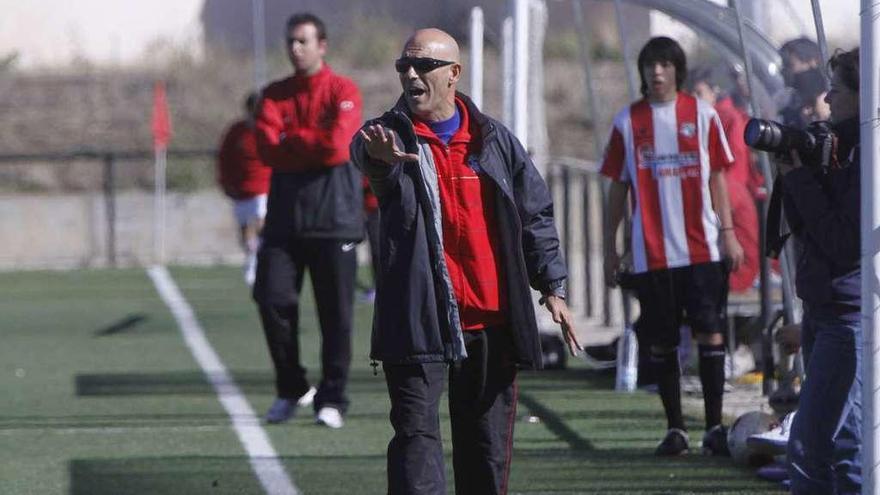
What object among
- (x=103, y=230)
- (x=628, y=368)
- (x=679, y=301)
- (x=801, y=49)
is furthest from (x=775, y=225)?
(x=103, y=230)

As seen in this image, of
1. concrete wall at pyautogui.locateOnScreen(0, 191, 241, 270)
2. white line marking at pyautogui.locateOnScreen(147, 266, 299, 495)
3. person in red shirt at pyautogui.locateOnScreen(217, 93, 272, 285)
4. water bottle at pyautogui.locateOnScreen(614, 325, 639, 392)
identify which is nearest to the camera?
white line marking at pyautogui.locateOnScreen(147, 266, 299, 495)

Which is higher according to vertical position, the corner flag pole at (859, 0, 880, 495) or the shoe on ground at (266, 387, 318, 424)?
the corner flag pole at (859, 0, 880, 495)

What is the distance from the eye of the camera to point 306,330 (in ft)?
52.2

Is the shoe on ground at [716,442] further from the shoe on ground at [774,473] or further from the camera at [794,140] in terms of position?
the camera at [794,140]

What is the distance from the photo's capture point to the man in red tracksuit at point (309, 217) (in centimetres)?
1002

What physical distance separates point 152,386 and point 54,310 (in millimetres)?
6531

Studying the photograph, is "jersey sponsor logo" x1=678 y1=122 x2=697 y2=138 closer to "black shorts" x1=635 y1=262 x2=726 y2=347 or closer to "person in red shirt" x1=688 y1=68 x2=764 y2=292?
"black shorts" x1=635 y1=262 x2=726 y2=347

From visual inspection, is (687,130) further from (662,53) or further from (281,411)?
(281,411)

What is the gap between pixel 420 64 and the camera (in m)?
6.19

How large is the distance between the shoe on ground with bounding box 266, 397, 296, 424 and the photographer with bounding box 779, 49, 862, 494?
409 centimetres

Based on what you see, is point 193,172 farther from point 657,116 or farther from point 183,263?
point 657,116

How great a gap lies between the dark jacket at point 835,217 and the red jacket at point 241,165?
11626 mm

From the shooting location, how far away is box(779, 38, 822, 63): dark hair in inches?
369

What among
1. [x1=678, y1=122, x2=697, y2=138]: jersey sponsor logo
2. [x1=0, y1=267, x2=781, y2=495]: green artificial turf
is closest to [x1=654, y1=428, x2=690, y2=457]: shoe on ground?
[x1=0, y1=267, x2=781, y2=495]: green artificial turf
